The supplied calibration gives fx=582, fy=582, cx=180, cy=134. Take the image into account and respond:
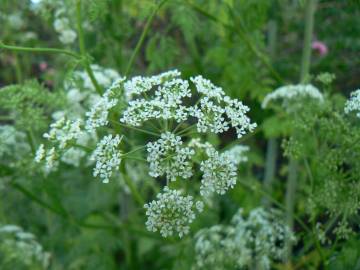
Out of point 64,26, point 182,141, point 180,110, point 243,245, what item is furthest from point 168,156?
point 64,26

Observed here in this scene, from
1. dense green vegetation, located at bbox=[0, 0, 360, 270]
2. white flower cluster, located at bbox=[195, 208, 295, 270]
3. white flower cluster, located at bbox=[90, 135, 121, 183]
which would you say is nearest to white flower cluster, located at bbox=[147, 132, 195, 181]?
dense green vegetation, located at bbox=[0, 0, 360, 270]

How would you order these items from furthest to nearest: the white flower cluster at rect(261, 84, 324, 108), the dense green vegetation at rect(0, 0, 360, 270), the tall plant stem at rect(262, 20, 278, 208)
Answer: the tall plant stem at rect(262, 20, 278, 208)
the white flower cluster at rect(261, 84, 324, 108)
the dense green vegetation at rect(0, 0, 360, 270)

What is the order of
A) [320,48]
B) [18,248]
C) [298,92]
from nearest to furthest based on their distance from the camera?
[298,92] → [18,248] → [320,48]

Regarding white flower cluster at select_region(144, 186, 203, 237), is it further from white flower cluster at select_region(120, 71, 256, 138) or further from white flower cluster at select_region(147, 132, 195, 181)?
white flower cluster at select_region(120, 71, 256, 138)

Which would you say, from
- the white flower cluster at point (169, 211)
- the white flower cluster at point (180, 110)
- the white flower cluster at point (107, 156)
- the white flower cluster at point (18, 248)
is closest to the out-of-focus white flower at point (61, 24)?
the white flower cluster at point (18, 248)

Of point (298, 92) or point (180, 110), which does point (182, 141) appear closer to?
point (180, 110)

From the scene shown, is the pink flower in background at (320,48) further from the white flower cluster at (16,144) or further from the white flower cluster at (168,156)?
the white flower cluster at (168,156)
